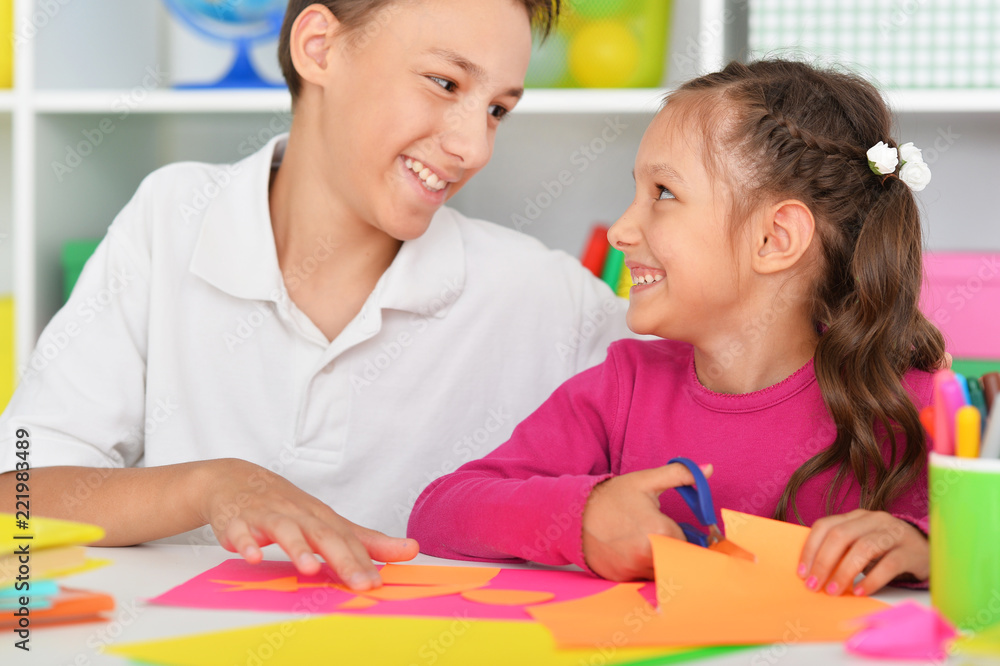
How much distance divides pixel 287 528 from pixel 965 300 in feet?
3.39

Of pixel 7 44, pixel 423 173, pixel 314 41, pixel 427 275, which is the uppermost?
pixel 7 44

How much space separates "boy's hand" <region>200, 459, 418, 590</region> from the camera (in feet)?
2.06

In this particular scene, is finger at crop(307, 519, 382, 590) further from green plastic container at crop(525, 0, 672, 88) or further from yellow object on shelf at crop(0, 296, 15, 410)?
yellow object on shelf at crop(0, 296, 15, 410)

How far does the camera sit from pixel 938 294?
1.28 meters

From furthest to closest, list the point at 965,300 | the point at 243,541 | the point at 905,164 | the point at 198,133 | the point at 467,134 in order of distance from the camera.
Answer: the point at 198,133, the point at 965,300, the point at 467,134, the point at 905,164, the point at 243,541

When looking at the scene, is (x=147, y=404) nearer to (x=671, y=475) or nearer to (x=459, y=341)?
(x=459, y=341)

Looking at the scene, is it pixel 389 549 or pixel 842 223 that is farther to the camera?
pixel 842 223

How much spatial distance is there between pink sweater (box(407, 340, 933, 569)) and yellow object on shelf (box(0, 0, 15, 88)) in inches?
45.0

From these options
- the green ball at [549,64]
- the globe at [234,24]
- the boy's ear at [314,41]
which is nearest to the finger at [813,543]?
the boy's ear at [314,41]

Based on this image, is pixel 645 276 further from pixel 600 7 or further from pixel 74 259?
pixel 74 259

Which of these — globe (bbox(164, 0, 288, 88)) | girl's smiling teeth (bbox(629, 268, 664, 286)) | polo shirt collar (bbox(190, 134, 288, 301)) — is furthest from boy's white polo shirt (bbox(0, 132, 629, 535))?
globe (bbox(164, 0, 288, 88))

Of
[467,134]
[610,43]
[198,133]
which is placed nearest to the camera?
[467,134]

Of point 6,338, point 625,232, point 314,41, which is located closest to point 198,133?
point 6,338

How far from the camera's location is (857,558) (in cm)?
60
